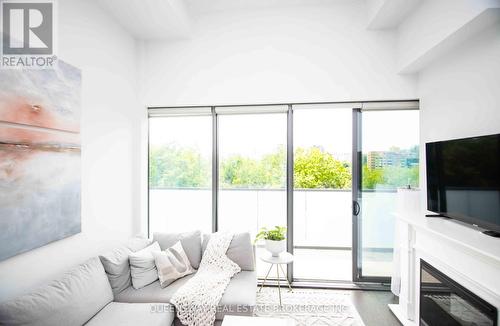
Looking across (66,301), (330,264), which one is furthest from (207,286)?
(330,264)

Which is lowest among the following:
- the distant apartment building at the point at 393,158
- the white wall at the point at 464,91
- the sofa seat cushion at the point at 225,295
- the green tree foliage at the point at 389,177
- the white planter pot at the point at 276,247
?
the sofa seat cushion at the point at 225,295

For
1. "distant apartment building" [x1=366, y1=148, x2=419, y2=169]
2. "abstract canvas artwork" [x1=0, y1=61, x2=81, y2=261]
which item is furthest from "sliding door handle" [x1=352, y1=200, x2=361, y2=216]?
"abstract canvas artwork" [x1=0, y1=61, x2=81, y2=261]

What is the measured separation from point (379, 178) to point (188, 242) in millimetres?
2232

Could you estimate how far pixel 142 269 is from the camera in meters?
2.16

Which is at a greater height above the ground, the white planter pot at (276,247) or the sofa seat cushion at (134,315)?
the white planter pot at (276,247)

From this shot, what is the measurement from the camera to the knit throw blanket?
74.6 inches

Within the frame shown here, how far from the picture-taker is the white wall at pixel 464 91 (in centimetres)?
176

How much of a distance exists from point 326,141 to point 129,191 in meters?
2.52

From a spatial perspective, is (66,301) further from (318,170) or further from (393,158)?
(393,158)

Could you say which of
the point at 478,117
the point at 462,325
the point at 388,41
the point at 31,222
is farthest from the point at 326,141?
the point at 31,222

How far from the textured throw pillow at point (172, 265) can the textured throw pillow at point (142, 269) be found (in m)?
0.05

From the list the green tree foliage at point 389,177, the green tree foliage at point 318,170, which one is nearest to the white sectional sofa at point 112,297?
the green tree foliage at point 318,170

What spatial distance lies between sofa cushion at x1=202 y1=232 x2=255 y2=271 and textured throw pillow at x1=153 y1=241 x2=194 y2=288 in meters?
0.25

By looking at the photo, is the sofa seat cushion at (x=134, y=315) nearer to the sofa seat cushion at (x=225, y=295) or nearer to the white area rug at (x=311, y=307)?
the sofa seat cushion at (x=225, y=295)
